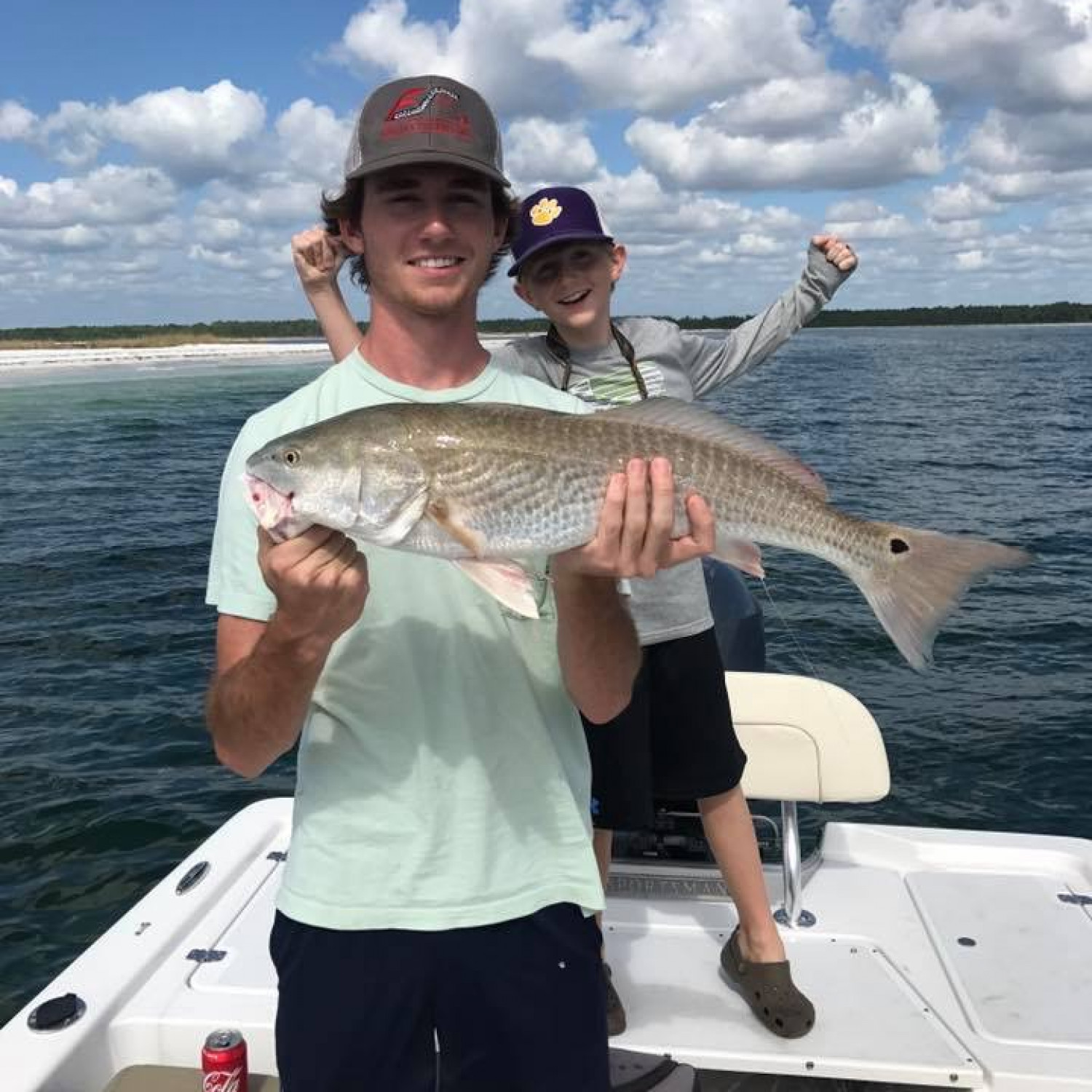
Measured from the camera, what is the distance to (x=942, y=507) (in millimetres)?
20094

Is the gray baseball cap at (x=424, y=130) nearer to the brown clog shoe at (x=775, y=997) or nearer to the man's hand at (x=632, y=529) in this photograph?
the man's hand at (x=632, y=529)

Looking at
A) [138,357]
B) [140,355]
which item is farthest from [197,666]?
[140,355]

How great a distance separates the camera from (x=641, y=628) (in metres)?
4.13

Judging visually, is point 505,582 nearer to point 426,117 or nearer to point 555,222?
point 426,117

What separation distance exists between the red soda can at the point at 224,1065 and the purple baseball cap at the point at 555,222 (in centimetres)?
298

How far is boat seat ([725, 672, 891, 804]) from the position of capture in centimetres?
465

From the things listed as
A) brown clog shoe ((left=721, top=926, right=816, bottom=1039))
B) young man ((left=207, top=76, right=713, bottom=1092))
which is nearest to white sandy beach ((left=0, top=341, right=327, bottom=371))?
brown clog shoe ((left=721, top=926, right=816, bottom=1039))

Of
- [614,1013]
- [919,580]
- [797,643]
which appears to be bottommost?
[797,643]

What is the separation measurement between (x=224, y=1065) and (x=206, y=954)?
996 mm

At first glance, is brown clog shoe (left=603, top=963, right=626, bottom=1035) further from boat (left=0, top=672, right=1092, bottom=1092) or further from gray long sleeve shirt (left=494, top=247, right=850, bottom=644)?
gray long sleeve shirt (left=494, top=247, right=850, bottom=644)

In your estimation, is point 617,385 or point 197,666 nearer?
point 617,385

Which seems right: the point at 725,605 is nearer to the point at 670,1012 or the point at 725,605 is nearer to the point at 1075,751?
the point at 670,1012

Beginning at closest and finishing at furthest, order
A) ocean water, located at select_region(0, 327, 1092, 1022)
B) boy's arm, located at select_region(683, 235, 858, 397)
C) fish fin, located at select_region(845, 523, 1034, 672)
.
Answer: fish fin, located at select_region(845, 523, 1034, 672), boy's arm, located at select_region(683, 235, 858, 397), ocean water, located at select_region(0, 327, 1092, 1022)

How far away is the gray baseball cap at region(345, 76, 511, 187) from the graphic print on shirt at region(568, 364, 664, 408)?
158cm
